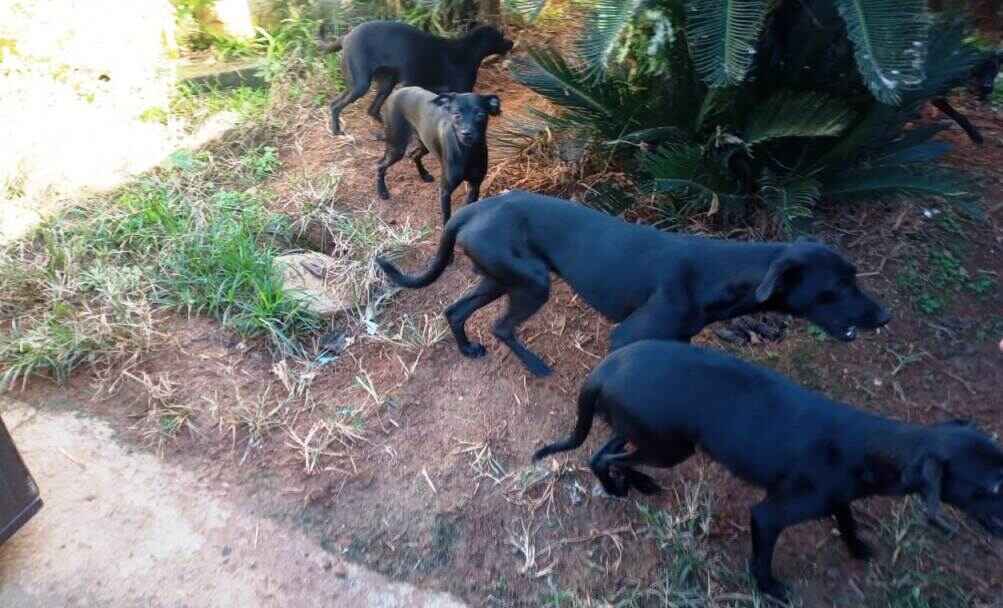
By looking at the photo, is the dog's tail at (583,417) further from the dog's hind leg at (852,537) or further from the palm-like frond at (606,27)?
the palm-like frond at (606,27)

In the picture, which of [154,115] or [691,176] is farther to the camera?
[154,115]

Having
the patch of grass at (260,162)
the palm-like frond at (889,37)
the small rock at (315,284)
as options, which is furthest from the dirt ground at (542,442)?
the patch of grass at (260,162)

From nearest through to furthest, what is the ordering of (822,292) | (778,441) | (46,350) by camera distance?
(778,441)
(822,292)
(46,350)

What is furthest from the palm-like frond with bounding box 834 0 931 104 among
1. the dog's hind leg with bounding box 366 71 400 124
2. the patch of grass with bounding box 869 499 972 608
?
the dog's hind leg with bounding box 366 71 400 124

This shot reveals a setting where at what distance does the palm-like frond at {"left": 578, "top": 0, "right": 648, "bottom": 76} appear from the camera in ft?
12.9

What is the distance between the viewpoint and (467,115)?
4.71 meters

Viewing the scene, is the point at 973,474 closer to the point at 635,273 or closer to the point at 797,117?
the point at 635,273

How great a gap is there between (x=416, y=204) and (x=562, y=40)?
201 cm

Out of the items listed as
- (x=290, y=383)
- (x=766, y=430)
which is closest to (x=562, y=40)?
(x=290, y=383)

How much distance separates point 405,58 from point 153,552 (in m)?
3.90

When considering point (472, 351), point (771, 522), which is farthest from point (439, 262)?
point (771, 522)

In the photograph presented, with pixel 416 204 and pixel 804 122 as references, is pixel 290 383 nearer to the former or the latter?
pixel 416 204

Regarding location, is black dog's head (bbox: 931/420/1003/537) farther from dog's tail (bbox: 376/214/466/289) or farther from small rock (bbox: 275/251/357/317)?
small rock (bbox: 275/251/357/317)

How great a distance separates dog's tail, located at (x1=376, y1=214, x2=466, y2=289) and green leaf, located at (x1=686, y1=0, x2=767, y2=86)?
1399 millimetres
